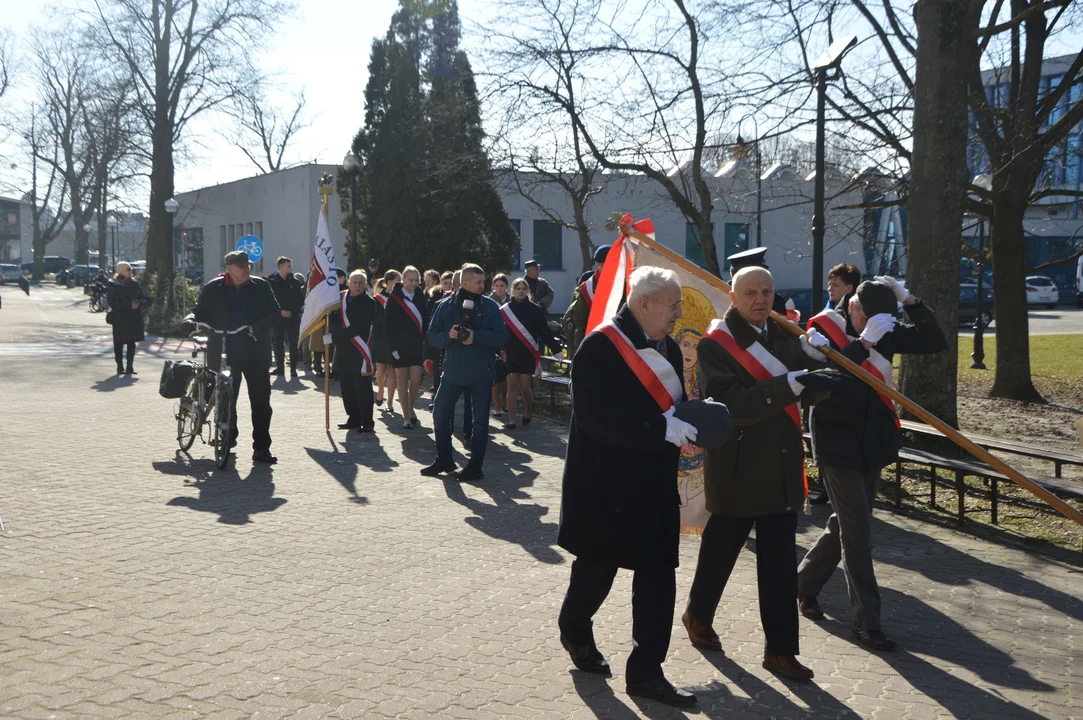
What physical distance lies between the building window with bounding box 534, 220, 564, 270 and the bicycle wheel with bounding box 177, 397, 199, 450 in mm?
31502

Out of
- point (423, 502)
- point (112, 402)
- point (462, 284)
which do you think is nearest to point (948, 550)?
point (423, 502)

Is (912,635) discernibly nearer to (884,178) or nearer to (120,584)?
(120,584)

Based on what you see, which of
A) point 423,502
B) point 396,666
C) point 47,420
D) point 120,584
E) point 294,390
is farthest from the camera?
point 294,390

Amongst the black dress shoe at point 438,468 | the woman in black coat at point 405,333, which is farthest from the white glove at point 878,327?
the woman in black coat at point 405,333

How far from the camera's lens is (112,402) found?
51.4 feet

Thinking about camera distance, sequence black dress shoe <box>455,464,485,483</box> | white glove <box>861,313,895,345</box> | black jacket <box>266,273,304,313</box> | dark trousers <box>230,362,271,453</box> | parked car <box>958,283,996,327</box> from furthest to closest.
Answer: parked car <box>958,283,996,327</box>, black jacket <box>266,273,304,313</box>, dark trousers <box>230,362,271,453</box>, black dress shoe <box>455,464,485,483</box>, white glove <box>861,313,895,345</box>

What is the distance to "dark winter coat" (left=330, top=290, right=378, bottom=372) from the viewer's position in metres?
13.2

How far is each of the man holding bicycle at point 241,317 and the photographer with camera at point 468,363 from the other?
1.73m

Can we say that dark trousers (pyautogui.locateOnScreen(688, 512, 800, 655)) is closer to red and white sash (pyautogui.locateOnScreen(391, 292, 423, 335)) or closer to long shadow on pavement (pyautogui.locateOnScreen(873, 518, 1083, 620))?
long shadow on pavement (pyautogui.locateOnScreen(873, 518, 1083, 620))

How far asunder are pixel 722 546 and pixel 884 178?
11607 mm

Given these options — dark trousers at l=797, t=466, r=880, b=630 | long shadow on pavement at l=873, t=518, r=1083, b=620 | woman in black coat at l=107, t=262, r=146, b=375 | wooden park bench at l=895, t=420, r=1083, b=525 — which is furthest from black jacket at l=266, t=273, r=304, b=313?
dark trousers at l=797, t=466, r=880, b=630

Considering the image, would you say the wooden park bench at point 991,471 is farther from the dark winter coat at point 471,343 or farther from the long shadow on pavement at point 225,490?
the long shadow on pavement at point 225,490

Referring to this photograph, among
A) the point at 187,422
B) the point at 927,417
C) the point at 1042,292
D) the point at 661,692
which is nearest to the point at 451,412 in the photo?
the point at 187,422

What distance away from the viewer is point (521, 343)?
13.1 m
